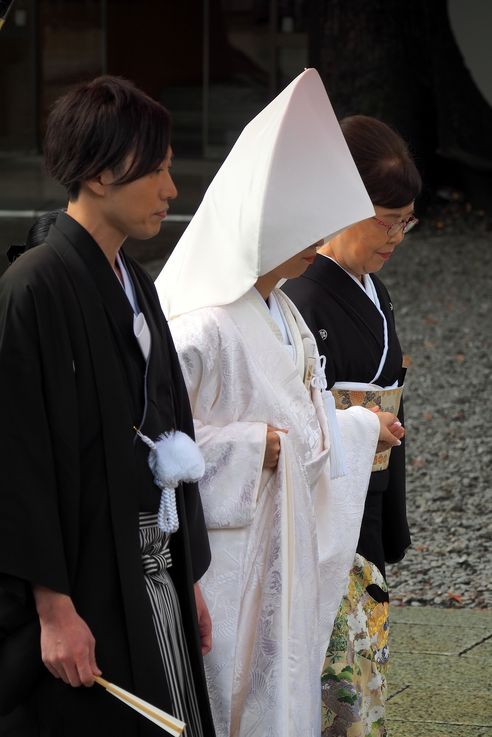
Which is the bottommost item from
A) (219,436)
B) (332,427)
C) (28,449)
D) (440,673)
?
(440,673)

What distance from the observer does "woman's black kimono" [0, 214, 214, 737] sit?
6.51ft

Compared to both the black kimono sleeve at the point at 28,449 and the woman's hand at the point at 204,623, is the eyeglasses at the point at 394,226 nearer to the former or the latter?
the woman's hand at the point at 204,623

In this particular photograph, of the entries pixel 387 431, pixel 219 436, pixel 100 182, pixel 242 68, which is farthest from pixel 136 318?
pixel 242 68

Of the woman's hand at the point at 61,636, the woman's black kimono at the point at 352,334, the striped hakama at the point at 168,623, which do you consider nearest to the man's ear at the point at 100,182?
the striped hakama at the point at 168,623

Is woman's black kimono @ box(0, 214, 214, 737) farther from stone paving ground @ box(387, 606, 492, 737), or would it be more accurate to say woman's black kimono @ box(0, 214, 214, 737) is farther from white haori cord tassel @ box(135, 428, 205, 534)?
stone paving ground @ box(387, 606, 492, 737)

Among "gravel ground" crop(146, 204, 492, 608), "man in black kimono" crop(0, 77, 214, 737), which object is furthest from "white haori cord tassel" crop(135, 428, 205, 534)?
"gravel ground" crop(146, 204, 492, 608)

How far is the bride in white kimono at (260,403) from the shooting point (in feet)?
8.36

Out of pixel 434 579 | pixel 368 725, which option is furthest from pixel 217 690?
pixel 434 579

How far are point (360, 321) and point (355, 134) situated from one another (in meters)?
0.47

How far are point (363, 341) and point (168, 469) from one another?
1.05 metres

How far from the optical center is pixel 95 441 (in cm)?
207

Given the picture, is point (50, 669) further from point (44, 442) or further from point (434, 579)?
point (434, 579)

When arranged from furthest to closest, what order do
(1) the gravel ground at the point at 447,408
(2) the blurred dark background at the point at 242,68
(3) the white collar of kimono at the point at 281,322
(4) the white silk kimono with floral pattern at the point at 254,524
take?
(2) the blurred dark background at the point at 242,68
(1) the gravel ground at the point at 447,408
(3) the white collar of kimono at the point at 281,322
(4) the white silk kimono with floral pattern at the point at 254,524

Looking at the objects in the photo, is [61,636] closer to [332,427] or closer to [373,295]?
[332,427]
